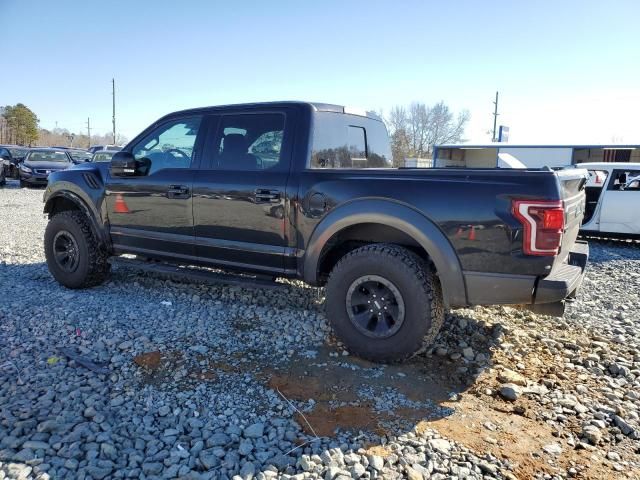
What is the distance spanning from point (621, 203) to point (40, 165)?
67.1 feet

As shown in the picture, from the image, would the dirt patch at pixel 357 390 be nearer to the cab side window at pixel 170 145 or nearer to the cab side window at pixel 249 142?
the cab side window at pixel 249 142

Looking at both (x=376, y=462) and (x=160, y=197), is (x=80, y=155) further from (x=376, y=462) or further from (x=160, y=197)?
(x=376, y=462)

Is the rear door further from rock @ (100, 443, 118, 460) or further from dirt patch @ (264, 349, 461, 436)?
rock @ (100, 443, 118, 460)

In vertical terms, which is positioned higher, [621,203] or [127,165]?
[127,165]

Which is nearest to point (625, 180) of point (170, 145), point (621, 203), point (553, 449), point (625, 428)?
Result: point (621, 203)

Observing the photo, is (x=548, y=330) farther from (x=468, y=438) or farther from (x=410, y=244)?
(x=468, y=438)

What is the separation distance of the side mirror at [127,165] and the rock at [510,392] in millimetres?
3830

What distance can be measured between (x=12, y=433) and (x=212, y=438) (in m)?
1.08

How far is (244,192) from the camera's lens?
13.8ft

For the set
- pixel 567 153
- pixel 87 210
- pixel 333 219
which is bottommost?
pixel 87 210

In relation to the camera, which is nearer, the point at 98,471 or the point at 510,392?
the point at 98,471

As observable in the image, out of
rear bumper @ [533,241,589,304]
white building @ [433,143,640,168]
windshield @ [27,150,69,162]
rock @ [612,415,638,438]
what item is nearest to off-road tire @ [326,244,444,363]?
rear bumper @ [533,241,589,304]

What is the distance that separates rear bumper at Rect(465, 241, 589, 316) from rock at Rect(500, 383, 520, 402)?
0.57 metres

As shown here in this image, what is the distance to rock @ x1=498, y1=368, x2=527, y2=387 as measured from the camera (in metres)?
3.49
